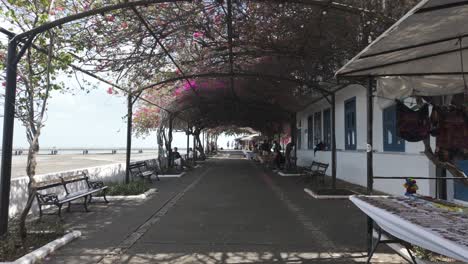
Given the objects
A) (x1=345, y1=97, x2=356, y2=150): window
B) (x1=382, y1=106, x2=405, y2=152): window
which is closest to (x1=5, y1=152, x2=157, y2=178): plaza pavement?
(x1=345, y1=97, x2=356, y2=150): window

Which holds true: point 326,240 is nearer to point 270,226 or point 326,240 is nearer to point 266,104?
point 270,226

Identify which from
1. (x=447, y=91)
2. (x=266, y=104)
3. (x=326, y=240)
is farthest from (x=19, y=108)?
(x=266, y=104)

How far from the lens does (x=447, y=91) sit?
19.5ft

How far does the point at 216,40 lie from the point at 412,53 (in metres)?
5.45

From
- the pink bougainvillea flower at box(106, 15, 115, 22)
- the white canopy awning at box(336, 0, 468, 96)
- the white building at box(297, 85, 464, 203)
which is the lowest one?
the white building at box(297, 85, 464, 203)

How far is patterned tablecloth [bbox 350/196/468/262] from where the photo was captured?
10.5ft

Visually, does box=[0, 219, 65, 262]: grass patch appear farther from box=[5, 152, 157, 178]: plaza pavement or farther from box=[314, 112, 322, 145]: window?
box=[314, 112, 322, 145]: window

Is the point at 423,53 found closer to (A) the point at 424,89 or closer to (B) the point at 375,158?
(A) the point at 424,89

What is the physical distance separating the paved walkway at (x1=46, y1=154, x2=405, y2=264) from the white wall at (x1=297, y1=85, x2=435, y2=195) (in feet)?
6.04

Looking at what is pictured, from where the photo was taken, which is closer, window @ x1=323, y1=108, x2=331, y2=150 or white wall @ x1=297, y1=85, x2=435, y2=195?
white wall @ x1=297, y1=85, x2=435, y2=195

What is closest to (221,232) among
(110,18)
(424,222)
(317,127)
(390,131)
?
(424,222)

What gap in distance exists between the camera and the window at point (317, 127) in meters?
22.0

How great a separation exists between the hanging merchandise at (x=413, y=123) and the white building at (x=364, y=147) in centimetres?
68

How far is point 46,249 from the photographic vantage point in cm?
580
